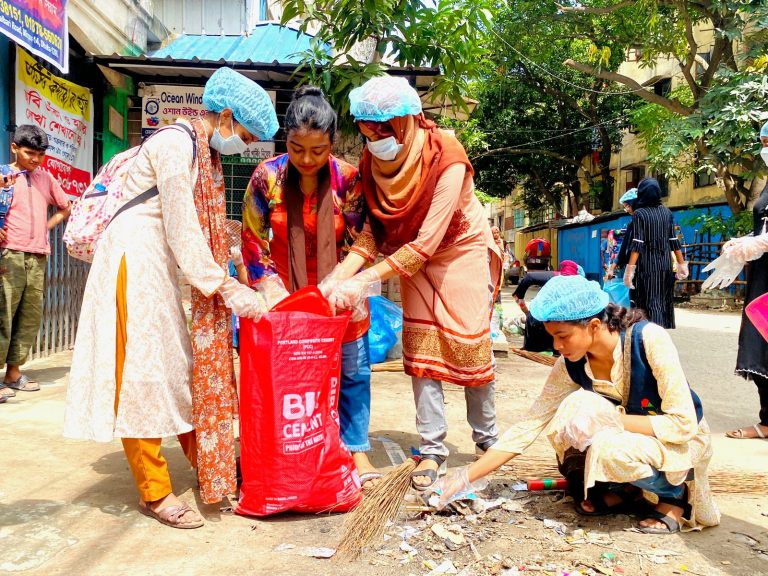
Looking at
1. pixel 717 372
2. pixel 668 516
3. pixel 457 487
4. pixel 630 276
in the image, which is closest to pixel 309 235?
pixel 457 487

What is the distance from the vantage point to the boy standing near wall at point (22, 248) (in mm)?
4254

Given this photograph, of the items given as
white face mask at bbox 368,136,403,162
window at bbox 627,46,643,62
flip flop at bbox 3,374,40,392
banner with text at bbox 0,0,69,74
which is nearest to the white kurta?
white face mask at bbox 368,136,403,162

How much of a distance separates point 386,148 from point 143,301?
1122 millimetres

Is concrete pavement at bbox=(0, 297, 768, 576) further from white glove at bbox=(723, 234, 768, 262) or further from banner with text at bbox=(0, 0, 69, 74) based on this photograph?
banner with text at bbox=(0, 0, 69, 74)

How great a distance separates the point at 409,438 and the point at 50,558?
197cm

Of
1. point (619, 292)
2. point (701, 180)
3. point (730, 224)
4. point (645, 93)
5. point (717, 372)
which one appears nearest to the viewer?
point (717, 372)

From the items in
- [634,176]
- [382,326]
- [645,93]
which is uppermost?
[645,93]

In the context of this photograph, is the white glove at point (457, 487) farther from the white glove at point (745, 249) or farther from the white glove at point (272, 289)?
the white glove at point (745, 249)

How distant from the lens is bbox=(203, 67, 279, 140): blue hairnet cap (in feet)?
7.90

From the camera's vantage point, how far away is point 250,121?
8.00ft

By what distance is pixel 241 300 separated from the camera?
2.35 meters

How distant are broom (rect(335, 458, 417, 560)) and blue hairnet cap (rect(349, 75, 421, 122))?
1.49 m

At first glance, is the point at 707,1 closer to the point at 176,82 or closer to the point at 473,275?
the point at 176,82

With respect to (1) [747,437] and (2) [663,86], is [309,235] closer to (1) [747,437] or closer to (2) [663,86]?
(1) [747,437]
